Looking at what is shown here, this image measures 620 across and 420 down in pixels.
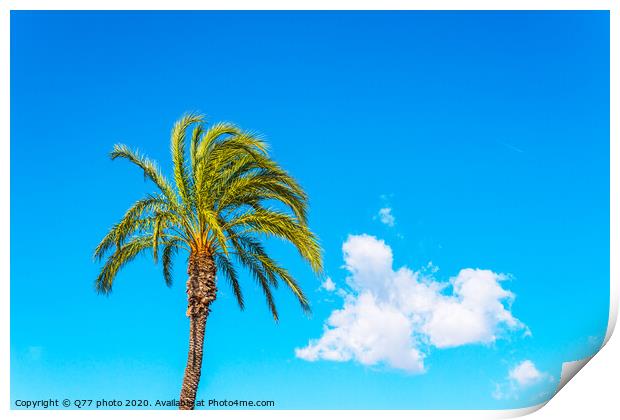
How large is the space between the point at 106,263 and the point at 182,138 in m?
3.09

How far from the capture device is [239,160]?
55.7 feet

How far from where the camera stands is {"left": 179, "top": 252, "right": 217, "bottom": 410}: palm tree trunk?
15938 millimetres

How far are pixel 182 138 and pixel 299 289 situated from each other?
4008 mm

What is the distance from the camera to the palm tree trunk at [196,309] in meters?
15.9

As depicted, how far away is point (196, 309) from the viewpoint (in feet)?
53.0
